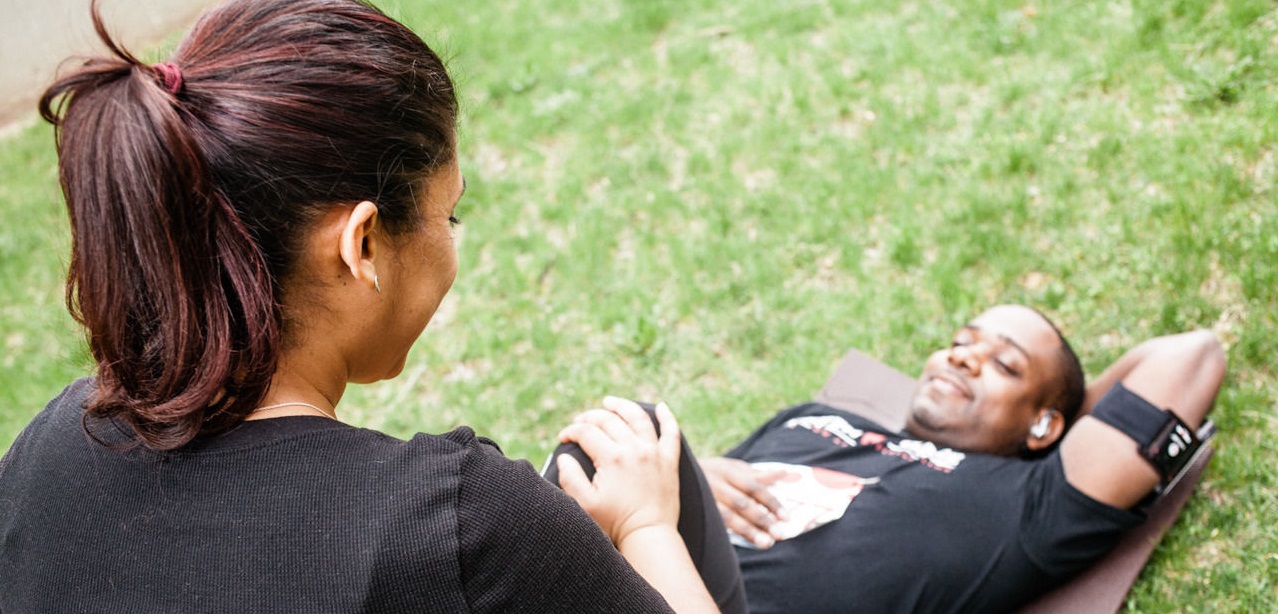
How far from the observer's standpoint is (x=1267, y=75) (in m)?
3.86

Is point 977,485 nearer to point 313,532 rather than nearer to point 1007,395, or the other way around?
point 1007,395

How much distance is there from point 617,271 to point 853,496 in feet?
6.58

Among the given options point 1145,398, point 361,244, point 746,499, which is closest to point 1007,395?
point 1145,398

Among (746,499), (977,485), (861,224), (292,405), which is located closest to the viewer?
(292,405)

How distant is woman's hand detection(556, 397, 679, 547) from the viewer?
1874 mm

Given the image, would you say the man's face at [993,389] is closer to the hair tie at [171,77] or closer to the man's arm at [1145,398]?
the man's arm at [1145,398]

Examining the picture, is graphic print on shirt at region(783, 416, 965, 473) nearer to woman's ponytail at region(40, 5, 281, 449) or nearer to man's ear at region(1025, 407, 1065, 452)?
man's ear at region(1025, 407, 1065, 452)

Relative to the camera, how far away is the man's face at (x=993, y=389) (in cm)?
313

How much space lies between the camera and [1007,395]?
313cm

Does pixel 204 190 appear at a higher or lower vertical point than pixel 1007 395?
higher

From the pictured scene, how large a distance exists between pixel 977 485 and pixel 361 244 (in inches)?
77.6

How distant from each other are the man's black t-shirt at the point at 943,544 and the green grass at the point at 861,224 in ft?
1.11

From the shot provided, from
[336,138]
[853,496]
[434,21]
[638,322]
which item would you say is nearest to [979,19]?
[638,322]

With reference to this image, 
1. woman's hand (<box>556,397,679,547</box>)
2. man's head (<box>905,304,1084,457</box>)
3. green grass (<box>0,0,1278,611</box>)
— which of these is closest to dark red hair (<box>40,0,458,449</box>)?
woman's hand (<box>556,397,679,547</box>)
